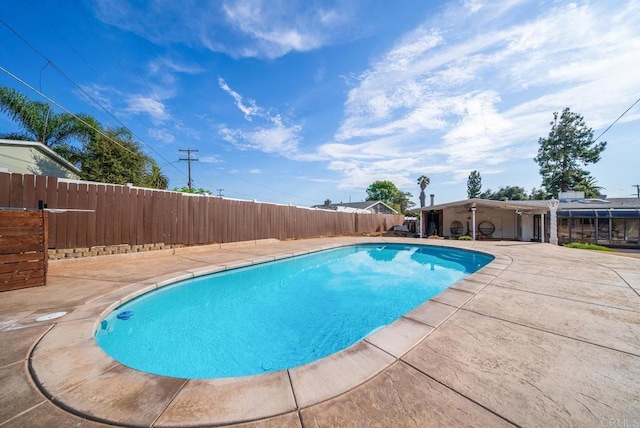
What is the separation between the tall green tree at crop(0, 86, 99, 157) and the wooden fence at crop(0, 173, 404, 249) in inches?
332

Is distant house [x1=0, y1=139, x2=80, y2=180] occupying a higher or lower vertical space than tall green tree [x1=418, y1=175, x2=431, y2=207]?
lower

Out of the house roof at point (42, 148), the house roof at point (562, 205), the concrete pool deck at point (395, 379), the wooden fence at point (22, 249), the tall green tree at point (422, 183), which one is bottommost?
the concrete pool deck at point (395, 379)

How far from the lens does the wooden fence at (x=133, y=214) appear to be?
16.4 ft

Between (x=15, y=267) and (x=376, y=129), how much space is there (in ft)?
41.8

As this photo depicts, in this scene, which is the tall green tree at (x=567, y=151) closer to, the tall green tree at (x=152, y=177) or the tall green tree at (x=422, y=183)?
the tall green tree at (x=422, y=183)

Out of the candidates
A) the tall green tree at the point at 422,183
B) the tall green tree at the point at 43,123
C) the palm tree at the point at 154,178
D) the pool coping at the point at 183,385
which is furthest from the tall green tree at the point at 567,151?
the tall green tree at the point at 43,123

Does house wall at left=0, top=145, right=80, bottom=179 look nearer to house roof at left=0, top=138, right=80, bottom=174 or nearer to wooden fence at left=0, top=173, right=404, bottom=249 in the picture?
house roof at left=0, top=138, right=80, bottom=174

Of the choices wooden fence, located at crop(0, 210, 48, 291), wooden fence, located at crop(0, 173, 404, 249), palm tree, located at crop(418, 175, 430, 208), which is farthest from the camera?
palm tree, located at crop(418, 175, 430, 208)

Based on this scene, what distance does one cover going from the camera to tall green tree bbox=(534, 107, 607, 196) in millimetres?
22078

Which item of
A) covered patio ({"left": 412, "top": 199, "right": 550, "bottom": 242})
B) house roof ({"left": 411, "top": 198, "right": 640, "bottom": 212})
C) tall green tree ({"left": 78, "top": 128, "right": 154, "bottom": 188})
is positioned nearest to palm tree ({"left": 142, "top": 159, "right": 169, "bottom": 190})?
tall green tree ({"left": 78, "top": 128, "right": 154, "bottom": 188})

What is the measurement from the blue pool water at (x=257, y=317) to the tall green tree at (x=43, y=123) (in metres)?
12.5

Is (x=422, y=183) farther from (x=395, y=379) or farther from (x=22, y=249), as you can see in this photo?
(x=22, y=249)

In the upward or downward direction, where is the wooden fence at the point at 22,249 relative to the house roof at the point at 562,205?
downward

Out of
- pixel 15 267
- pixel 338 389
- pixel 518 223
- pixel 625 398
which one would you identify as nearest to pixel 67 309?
pixel 15 267
